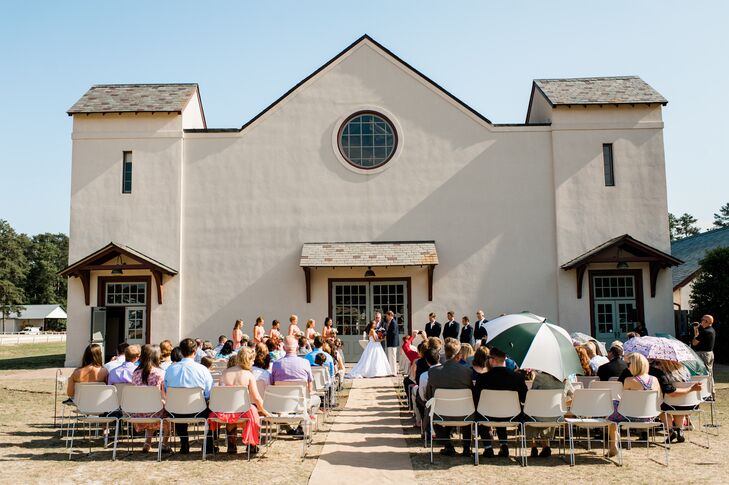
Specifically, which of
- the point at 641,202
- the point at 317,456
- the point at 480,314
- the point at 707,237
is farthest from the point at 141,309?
the point at 707,237

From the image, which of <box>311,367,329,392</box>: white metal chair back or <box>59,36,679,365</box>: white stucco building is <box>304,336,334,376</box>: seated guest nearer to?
<box>311,367,329,392</box>: white metal chair back

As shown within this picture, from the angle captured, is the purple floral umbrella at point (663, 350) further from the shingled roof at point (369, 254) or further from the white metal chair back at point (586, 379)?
the shingled roof at point (369, 254)

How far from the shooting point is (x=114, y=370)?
9.62 meters

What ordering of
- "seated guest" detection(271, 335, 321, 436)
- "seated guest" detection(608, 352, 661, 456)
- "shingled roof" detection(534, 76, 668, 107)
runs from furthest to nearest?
"shingled roof" detection(534, 76, 668, 107)
"seated guest" detection(271, 335, 321, 436)
"seated guest" detection(608, 352, 661, 456)

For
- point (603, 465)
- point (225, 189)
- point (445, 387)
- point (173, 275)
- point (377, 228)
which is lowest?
point (603, 465)

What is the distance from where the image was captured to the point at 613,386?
909 centimetres

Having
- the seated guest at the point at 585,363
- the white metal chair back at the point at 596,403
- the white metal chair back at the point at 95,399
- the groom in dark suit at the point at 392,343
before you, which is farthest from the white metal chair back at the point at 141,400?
the groom in dark suit at the point at 392,343

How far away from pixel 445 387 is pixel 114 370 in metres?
4.75

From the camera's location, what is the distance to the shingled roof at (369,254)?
67.3ft

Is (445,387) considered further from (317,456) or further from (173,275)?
(173,275)

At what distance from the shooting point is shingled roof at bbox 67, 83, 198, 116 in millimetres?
21812

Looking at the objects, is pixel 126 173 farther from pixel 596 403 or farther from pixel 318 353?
pixel 596 403

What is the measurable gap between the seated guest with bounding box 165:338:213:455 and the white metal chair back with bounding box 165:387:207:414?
14 centimetres

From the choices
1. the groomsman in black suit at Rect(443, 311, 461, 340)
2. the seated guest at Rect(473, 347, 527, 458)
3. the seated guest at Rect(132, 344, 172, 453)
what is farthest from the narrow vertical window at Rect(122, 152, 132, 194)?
the seated guest at Rect(473, 347, 527, 458)
